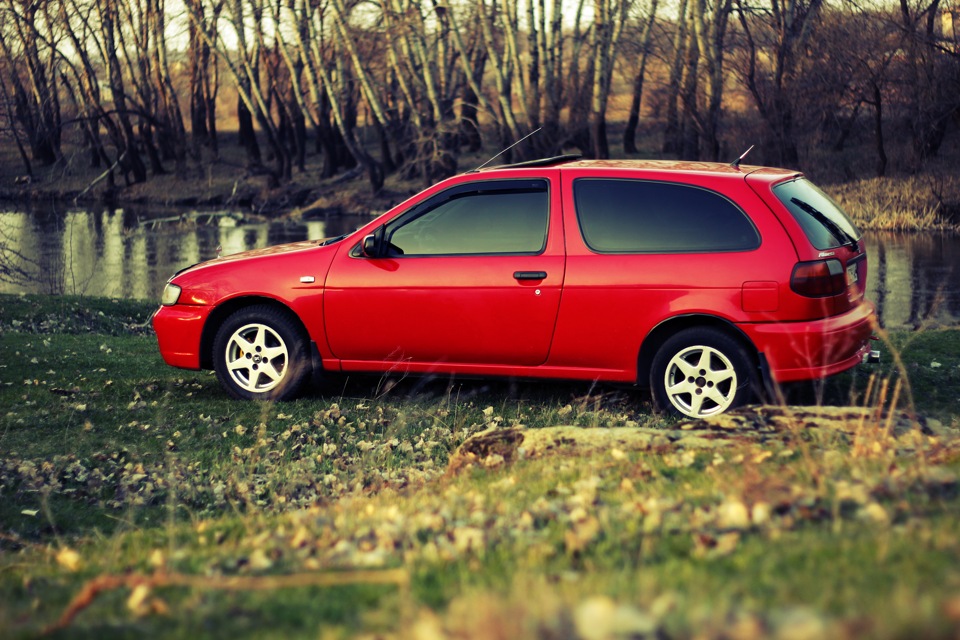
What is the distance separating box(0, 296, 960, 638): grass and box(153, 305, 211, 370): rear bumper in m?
0.34

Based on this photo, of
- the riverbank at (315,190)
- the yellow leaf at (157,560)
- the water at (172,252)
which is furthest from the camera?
the riverbank at (315,190)

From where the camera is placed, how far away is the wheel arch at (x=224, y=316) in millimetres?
8195

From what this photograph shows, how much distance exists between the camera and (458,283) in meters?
7.63

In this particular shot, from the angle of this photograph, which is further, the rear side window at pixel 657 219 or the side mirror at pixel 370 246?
the side mirror at pixel 370 246

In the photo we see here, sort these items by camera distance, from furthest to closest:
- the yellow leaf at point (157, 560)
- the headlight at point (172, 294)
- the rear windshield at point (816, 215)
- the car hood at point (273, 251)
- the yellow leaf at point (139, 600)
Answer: the headlight at point (172, 294), the car hood at point (273, 251), the rear windshield at point (816, 215), the yellow leaf at point (157, 560), the yellow leaf at point (139, 600)

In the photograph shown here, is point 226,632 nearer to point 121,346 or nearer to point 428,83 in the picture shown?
point 121,346

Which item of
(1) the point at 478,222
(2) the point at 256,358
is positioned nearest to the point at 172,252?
(2) the point at 256,358

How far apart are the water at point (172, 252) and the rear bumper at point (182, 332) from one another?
22.8 ft

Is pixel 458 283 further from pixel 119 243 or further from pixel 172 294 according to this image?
pixel 119 243

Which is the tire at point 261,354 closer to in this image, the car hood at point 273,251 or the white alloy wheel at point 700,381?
the car hood at point 273,251

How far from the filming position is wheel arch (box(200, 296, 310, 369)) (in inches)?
323

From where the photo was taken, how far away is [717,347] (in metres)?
7.08

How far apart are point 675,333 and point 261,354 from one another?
318 centimetres

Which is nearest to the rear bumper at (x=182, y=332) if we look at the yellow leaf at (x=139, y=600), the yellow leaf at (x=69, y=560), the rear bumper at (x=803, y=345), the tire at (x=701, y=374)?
the tire at (x=701, y=374)
